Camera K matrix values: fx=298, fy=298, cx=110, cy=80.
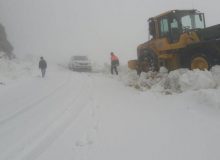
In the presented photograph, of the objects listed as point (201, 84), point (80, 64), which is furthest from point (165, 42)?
point (80, 64)

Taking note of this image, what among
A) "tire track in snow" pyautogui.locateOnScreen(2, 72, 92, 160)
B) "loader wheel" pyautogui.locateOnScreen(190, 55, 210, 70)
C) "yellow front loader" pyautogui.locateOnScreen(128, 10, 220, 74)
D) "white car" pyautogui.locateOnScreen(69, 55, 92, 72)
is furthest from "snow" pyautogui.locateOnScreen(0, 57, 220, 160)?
"white car" pyautogui.locateOnScreen(69, 55, 92, 72)

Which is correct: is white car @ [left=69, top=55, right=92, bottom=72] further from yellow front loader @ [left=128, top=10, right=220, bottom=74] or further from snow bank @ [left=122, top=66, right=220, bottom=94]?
snow bank @ [left=122, top=66, right=220, bottom=94]

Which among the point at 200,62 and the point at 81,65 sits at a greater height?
the point at 81,65

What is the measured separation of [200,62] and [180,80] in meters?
1.70

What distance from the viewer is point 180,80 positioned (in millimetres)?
10797

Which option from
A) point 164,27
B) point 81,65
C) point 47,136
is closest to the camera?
point 47,136

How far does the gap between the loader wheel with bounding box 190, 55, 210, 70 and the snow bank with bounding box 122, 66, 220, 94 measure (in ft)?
2.13

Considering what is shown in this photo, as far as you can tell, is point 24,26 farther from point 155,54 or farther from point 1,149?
point 1,149

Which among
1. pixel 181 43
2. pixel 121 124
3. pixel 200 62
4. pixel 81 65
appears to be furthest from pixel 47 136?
pixel 81 65

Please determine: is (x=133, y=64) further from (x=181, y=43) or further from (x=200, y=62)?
(x=200, y=62)

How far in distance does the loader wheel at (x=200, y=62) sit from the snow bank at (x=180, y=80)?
2.13 ft

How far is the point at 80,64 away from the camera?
2917 centimetres

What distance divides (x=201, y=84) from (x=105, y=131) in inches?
169

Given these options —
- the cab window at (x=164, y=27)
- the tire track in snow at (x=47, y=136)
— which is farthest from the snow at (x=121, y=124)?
the cab window at (x=164, y=27)
